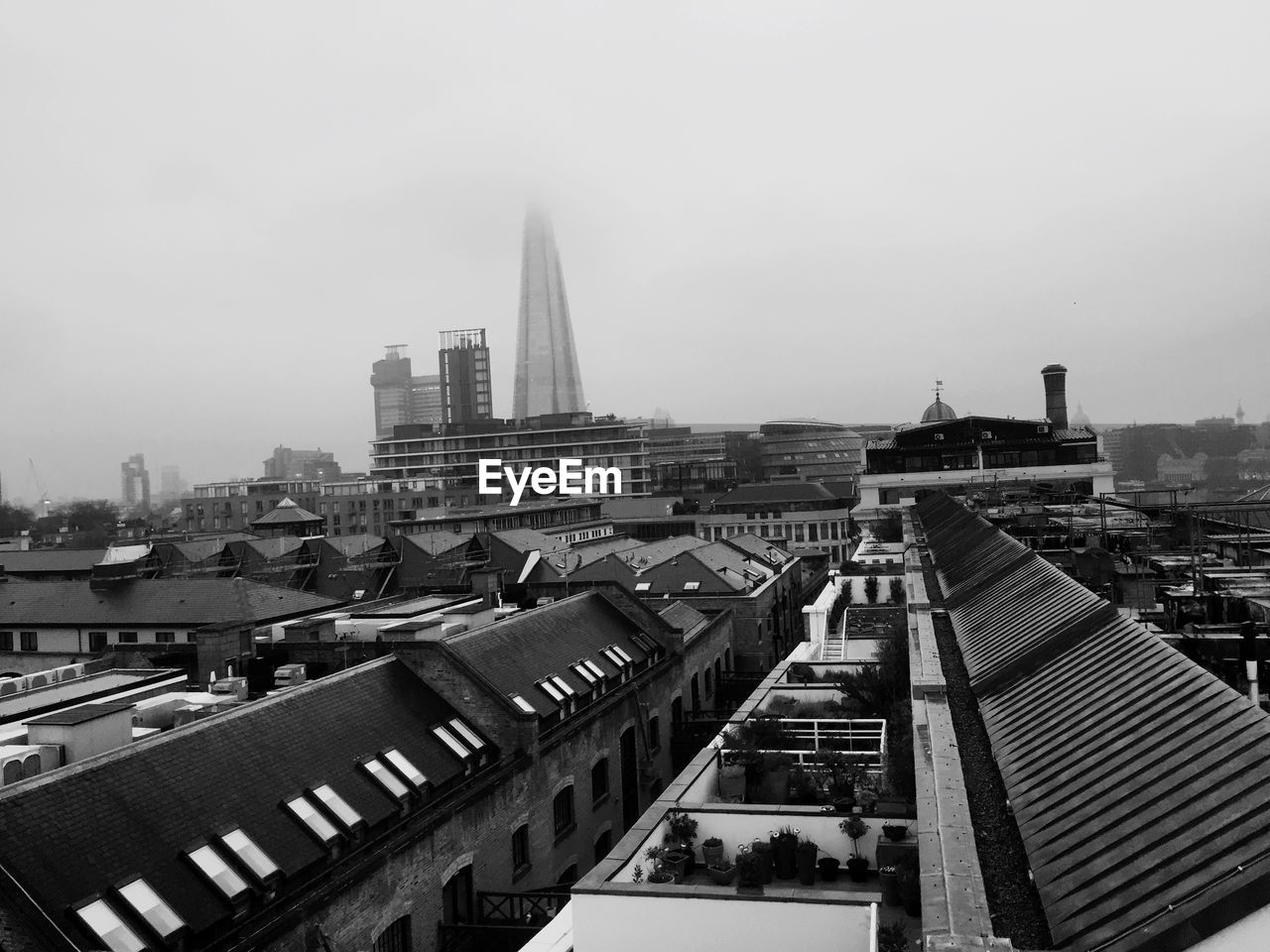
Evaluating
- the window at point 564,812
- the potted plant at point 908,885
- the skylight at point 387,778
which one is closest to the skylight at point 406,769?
the skylight at point 387,778

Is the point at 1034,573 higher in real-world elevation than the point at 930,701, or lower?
higher

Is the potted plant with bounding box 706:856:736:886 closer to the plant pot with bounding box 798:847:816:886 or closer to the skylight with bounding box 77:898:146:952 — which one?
the plant pot with bounding box 798:847:816:886

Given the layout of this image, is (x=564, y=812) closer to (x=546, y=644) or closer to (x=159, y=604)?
(x=546, y=644)

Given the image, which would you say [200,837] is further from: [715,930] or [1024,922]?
[1024,922]

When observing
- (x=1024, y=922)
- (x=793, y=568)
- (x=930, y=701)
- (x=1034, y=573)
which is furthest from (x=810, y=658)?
(x=793, y=568)

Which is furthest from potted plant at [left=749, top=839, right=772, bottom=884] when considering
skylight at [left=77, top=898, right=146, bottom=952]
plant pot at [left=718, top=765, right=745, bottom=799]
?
skylight at [left=77, top=898, right=146, bottom=952]

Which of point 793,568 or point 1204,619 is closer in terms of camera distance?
point 1204,619
